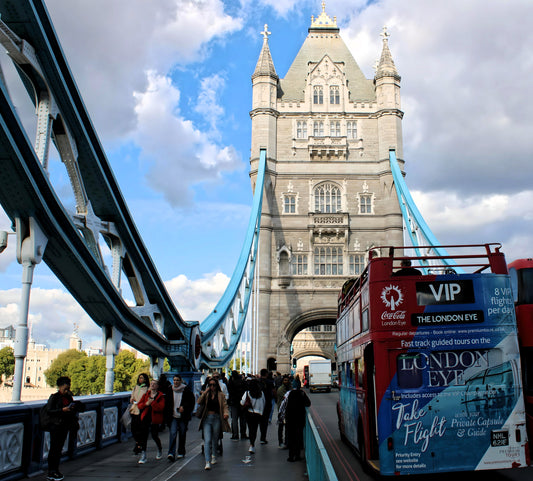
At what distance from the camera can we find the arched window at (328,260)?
111 ft

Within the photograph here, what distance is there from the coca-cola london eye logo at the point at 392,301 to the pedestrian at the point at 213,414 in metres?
3.07

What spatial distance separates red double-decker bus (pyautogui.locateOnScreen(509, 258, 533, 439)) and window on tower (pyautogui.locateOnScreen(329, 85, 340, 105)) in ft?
90.6

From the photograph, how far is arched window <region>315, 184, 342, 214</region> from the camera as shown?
3472 centimetres

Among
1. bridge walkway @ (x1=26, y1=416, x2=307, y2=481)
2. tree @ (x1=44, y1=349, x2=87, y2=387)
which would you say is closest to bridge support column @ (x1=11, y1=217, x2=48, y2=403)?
bridge walkway @ (x1=26, y1=416, x2=307, y2=481)

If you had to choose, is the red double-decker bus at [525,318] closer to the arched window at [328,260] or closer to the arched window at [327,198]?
the arched window at [328,260]

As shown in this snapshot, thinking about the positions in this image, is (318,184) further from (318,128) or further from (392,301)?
(392,301)

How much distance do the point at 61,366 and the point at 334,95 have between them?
233 feet

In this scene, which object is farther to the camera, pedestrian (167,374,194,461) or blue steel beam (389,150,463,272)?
blue steel beam (389,150,463,272)

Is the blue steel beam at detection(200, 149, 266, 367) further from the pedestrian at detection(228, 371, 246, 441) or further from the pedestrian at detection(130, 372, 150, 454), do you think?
the pedestrian at detection(130, 372, 150, 454)

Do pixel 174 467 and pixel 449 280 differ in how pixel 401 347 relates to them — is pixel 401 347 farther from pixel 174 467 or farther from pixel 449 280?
pixel 174 467

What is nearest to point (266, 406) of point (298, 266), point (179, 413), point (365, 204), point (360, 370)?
point (179, 413)

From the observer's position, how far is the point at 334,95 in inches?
1455

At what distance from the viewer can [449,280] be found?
7.71 meters

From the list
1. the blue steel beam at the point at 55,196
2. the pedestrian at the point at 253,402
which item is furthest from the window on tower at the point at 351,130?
the pedestrian at the point at 253,402
